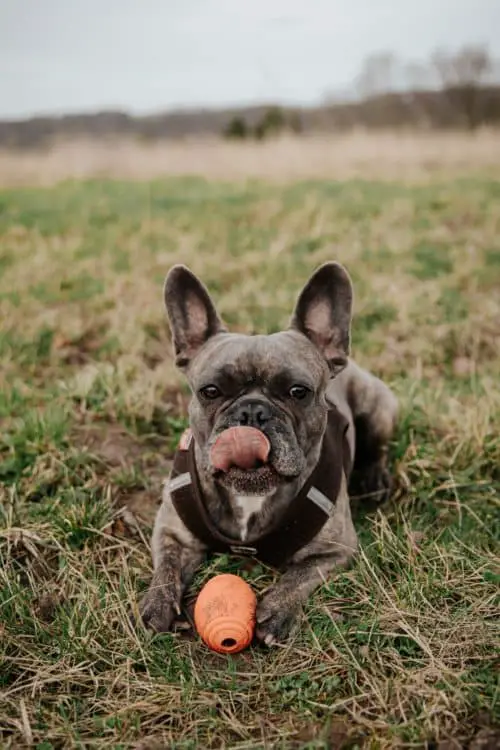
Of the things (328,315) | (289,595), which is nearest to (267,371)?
(328,315)

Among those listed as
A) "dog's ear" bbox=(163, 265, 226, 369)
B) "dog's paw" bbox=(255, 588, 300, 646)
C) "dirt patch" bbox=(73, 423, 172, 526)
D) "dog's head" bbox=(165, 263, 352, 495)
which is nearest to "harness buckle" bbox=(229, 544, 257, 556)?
"dog's paw" bbox=(255, 588, 300, 646)

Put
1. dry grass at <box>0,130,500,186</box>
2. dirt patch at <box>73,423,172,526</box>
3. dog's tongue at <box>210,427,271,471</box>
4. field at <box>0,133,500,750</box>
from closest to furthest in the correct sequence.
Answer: field at <box>0,133,500,750</box>, dog's tongue at <box>210,427,271,471</box>, dirt patch at <box>73,423,172,526</box>, dry grass at <box>0,130,500,186</box>

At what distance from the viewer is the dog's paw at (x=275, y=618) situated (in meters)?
2.74

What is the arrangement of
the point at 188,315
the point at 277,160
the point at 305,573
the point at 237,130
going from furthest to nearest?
the point at 237,130
the point at 277,160
the point at 188,315
the point at 305,573

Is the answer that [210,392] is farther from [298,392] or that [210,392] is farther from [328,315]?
[328,315]

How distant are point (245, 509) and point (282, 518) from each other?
0.16m

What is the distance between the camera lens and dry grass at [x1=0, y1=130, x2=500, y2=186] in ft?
43.3

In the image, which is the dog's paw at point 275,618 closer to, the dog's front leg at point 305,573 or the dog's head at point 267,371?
the dog's front leg at point 305,573

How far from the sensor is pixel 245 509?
3062 millimetres

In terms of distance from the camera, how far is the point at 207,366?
3107 mm

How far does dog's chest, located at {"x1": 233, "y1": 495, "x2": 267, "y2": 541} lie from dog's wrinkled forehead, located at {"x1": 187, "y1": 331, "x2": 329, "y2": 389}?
1.61 feet

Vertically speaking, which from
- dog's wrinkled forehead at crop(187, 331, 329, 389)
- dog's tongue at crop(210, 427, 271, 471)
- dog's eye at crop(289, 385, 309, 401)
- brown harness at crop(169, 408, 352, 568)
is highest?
dog's wrinkled forehead at crop(187, 331, 329, 389)

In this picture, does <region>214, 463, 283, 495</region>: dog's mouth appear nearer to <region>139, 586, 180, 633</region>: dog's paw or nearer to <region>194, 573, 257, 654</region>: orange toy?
<region>194, 573, 257, 654</region>: orange toy

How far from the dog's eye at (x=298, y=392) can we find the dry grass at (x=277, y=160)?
32.5ft
